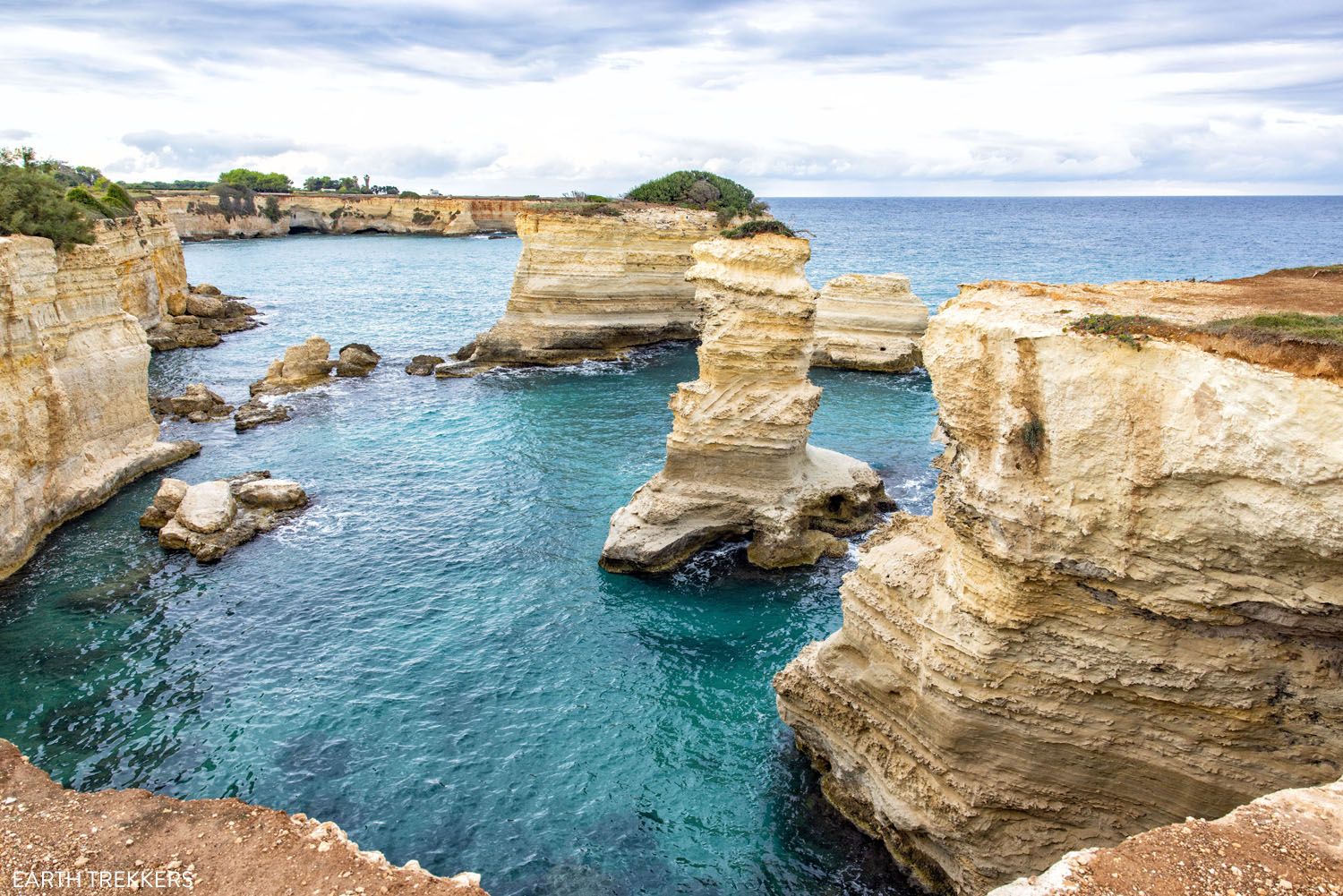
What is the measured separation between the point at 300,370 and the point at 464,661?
30032mm

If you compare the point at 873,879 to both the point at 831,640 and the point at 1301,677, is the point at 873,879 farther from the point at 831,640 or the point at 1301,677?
the point at 1301,677

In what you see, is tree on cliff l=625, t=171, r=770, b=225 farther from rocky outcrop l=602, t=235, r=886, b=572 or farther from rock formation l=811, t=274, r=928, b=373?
rocky outcrop l=602, t=235, r=886, b=572

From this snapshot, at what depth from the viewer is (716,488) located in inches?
933

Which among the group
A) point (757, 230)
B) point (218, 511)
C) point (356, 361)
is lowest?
point (218, 511)

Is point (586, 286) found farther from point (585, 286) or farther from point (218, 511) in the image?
point (218, 511)

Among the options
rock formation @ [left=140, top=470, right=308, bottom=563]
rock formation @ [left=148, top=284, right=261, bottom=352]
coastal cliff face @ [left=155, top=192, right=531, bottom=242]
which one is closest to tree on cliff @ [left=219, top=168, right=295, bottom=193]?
coastal cliff face @ [left=155, top=192, right=531, bottom=242]

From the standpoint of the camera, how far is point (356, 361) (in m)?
45.7

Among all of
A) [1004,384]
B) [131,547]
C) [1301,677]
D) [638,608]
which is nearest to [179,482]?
[131,547]

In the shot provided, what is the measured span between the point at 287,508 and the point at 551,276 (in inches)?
895

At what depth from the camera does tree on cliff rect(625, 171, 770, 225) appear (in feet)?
183

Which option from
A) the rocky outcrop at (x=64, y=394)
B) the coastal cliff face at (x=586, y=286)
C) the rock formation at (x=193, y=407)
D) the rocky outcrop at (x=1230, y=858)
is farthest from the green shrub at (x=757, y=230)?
the rock formation at (x=193, y=407)

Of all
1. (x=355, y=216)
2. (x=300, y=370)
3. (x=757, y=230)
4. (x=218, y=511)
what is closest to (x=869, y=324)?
(x=757, y=230)

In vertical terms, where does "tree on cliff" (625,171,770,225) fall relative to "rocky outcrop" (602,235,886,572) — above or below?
above

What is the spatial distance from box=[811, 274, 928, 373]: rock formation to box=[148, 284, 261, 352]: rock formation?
3868 cm
